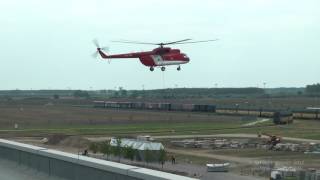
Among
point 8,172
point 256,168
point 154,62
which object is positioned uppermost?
point 154,62

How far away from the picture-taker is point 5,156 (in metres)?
18.9

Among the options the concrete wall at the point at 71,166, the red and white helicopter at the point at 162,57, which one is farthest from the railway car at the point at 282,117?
the concrete wall at the point at 71,166

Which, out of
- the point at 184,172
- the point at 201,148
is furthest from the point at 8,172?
the point at 201,148

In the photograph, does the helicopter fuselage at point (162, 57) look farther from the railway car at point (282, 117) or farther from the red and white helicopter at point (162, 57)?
the railway car at point (282, 117)

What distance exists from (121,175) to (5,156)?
8227 mm

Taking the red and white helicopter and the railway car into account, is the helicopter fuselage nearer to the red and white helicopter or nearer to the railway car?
the red and white helicopter

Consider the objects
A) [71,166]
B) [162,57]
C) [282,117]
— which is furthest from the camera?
[282,117]

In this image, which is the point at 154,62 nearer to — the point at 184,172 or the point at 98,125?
the point at 184,172

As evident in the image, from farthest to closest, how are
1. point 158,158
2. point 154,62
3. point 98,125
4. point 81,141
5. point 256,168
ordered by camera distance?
point 98,125
point 81,141
point 158,158
point 256,168
point 154,62

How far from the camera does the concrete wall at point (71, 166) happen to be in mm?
11266

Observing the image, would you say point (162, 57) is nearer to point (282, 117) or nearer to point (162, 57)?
point (162, 57)

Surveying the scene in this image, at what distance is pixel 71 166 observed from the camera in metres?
13.9

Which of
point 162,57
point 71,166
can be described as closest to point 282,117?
point 162,57

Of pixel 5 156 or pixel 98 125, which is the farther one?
pixel 98 125
